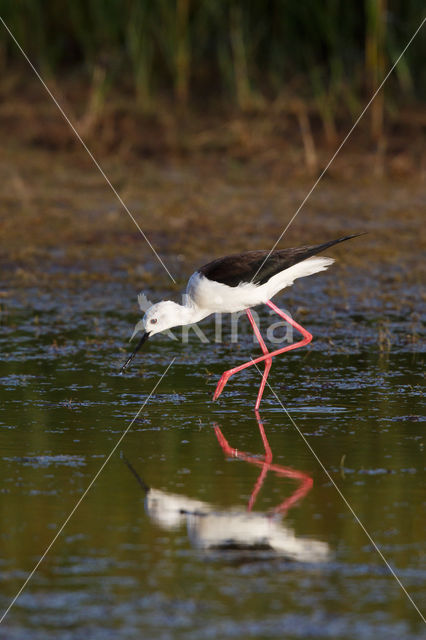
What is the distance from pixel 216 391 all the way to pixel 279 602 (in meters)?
2.52

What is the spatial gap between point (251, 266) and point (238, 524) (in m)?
2.32

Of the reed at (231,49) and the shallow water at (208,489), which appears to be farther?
the reed at (231,49)

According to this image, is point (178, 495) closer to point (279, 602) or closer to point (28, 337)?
point (279, 602)

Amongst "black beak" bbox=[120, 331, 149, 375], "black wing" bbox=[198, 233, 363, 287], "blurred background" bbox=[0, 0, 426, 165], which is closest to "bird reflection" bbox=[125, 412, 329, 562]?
"black beak" bbox=[120, 331, 149, 375]

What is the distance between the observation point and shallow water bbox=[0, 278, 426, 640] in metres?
3.48

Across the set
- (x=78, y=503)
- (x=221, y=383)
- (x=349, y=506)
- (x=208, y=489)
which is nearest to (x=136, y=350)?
(x=221, y=383)

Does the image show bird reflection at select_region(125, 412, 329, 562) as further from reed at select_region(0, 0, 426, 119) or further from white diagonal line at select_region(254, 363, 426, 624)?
reed at select_region(0, 0, 426, 119)

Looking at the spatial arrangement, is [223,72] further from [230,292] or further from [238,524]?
[238,524]

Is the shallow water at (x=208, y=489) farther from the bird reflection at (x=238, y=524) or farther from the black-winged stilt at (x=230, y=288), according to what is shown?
the black-winged stilt at (x=230, y=288)

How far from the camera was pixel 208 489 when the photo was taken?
4.62m

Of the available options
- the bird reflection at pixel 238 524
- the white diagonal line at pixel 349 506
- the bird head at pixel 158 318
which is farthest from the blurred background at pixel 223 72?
the bird reflection at pixel 238 524

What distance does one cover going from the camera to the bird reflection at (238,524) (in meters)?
3.99

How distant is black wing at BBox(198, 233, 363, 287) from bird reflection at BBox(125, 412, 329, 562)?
1.71 meters

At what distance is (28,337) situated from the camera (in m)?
7.29
